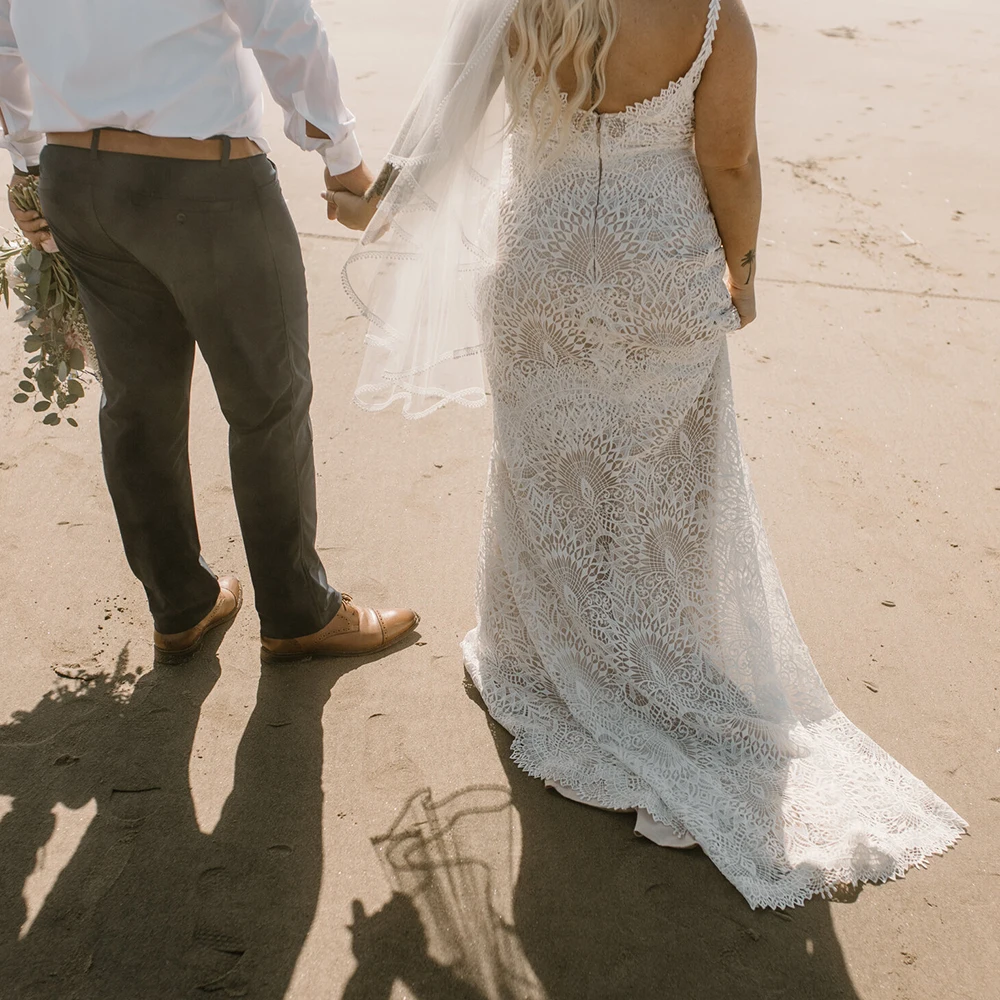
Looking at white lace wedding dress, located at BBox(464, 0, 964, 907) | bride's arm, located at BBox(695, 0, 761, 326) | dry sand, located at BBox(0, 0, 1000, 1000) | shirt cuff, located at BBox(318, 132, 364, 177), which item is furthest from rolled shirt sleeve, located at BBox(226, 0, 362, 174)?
dry sand, located at BBox(0, 0, 1000, 1000)

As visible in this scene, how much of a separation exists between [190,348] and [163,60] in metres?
0.70

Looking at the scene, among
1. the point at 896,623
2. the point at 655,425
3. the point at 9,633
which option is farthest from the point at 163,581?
the point at 896,623

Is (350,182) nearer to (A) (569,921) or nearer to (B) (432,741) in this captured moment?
(B) (432,741)

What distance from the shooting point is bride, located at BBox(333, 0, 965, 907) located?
1994mm

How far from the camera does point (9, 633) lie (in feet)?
9.27

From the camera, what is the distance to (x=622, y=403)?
2283mm

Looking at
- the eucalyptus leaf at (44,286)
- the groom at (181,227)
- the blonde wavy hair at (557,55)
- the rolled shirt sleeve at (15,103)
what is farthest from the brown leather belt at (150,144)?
the blonde wavy hair at (557,55)

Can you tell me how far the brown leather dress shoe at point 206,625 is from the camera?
9.02ft

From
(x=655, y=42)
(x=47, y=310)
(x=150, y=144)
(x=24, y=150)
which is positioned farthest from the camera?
(x=47, y=310)

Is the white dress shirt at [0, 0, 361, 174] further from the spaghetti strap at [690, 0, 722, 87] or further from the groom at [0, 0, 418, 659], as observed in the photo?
the spaghetti strap at [690, 0, 722, 87]

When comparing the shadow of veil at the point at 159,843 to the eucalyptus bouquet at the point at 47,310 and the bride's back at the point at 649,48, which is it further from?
the bride's back at the point at 649,48

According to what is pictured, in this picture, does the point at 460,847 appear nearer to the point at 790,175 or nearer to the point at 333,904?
the point at 333,904

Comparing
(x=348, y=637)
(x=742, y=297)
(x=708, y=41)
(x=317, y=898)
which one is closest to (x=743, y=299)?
(x=742, y=297)

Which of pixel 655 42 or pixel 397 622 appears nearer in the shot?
pixel 655 42
